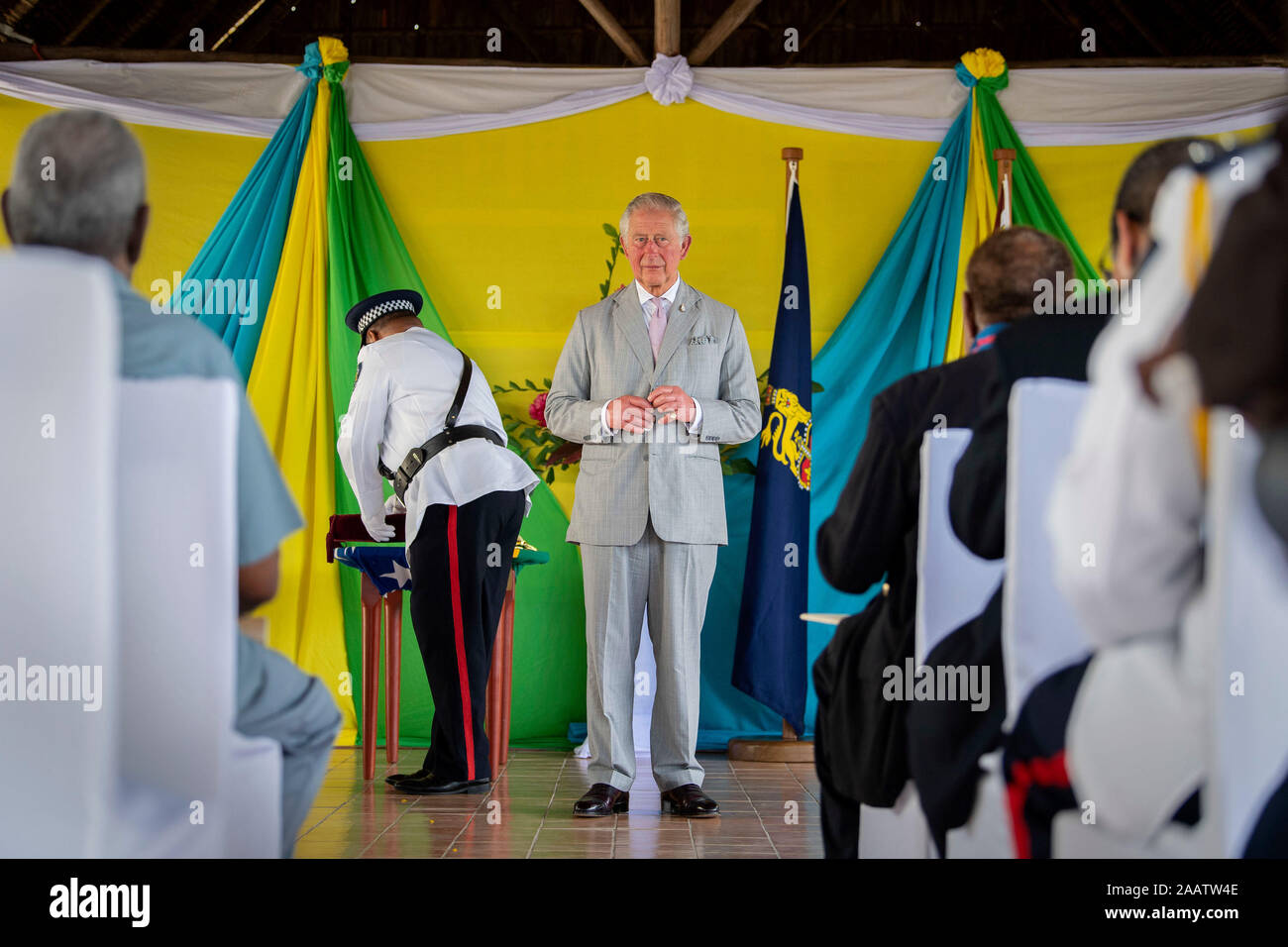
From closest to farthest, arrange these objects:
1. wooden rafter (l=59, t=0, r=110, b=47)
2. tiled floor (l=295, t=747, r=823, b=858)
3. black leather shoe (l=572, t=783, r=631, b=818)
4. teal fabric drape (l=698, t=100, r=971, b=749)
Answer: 1. tiled floor (l=295, t=747, r=823, b=858)
2. black leather shoe (l=572, t=783, r=631, b=818)
3. teal fabric drape (l=698, t=100, r=971, b=749)
4. wooden rafter (l=59, t=0, r=110, b=47)

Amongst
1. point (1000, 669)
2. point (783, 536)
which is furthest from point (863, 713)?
point (783, 536)

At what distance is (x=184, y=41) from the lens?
641cm

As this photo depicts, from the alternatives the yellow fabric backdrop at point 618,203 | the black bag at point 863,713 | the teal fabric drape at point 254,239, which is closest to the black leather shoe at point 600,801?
the black bag at point 863,713

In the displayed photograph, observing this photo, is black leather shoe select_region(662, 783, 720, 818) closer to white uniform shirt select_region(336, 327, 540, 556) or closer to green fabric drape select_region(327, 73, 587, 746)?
white uniform shirt select_region(336, 327, 540, 556)

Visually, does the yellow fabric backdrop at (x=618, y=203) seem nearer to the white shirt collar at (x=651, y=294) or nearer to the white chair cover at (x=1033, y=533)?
the white shirt collar at (x=651, y=294)

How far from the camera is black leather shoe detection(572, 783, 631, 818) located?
316 centimetres

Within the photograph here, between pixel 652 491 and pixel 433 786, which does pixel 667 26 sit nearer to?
pixel 652 491

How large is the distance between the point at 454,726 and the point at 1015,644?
2173mm

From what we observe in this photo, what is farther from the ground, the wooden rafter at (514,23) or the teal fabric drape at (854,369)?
the wooden rafter at (514,23)

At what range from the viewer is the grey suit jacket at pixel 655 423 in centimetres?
325

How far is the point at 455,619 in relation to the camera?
11.2 feet

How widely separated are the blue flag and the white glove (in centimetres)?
132

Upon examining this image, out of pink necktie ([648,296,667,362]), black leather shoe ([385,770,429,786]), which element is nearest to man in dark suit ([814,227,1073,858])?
pink necktie ([648,296,667,362])
